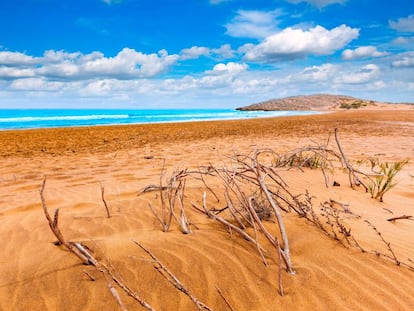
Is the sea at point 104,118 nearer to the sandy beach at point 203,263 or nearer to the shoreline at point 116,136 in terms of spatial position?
the shoreline at point 116,136

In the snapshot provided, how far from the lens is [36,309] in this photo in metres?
1.72

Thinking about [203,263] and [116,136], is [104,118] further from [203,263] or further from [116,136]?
[203,263]

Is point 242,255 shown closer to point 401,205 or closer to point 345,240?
point 345,240

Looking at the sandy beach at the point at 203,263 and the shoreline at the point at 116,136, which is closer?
the sandy beach at the point at 203,263

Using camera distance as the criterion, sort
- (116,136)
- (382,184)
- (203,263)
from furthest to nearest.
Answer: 1. (116,136)
2. (382,184)
3. (203,263)

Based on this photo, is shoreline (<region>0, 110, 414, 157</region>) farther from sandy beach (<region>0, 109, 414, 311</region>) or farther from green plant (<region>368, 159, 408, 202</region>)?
green plant (<region>368, 159, 408, 202</region>)

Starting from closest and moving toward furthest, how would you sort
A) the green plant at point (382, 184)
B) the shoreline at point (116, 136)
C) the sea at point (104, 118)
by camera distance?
the green plant at point (382, 184) → the shoreline at point (116, 136) → the sea at point (104, 118)

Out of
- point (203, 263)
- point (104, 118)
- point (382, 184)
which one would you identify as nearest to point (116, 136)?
point (382, 184)

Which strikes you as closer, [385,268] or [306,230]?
[385,268]

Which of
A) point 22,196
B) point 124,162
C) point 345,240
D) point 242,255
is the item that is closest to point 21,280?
point 242,255

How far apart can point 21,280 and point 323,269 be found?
1.96 m

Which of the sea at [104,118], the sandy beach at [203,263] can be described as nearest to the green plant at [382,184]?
the sandy beach at [203,263]

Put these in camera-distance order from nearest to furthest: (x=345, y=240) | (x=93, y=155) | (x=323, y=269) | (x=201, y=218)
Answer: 1. (x=323, y=269)
2. (x=345, y=240)
3. (x=201, y=218)
4. (x=93, y=155)

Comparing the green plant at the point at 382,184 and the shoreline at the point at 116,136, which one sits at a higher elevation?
the green plant at the point at 382,184
